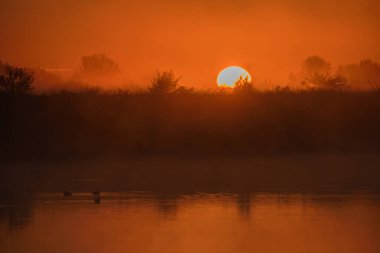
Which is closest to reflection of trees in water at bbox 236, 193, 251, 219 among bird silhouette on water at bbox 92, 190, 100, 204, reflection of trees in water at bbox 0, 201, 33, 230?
bird silhouette on water at bbox 92, 190, 100, 204

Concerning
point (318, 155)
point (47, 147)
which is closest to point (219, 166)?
point (318, 155)

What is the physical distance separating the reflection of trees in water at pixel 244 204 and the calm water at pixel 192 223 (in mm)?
16

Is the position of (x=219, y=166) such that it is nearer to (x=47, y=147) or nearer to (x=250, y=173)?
(x=250, y=173)

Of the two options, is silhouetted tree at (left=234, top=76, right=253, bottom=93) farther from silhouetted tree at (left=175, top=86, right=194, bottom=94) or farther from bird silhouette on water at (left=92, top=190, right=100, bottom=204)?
bird silhouette on water at (left=92, top=190, right=100, bottom=204)

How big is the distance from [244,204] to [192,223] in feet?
7.89

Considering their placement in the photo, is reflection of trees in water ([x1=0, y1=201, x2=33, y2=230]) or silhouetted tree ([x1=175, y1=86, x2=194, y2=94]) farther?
silhouetted tree ([x1=175, y1=86, x2=194, y2=94])

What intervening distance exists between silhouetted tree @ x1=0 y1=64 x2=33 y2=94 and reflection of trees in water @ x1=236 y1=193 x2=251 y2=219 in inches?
840

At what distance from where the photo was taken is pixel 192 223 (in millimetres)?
14406

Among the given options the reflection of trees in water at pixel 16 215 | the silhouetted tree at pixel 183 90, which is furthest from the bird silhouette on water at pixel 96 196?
the silhouetted tree at pixel 183 90

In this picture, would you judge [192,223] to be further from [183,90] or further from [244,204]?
[183,90]

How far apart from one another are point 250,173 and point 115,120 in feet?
38.9

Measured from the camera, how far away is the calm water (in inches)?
492

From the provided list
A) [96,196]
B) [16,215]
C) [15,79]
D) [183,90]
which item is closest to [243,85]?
[183,90]

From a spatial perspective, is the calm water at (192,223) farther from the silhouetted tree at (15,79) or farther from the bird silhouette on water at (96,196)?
the silhouetted tree at (15,79)
